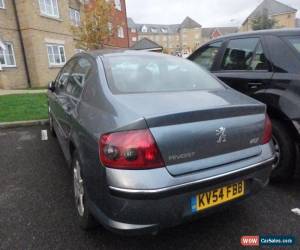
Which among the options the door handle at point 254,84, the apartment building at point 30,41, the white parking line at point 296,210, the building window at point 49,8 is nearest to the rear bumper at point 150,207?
the white parking line at point 296,210

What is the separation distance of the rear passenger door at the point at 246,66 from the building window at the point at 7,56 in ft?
44.7

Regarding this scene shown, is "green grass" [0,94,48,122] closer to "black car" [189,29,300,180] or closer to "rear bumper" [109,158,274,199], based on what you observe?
"black car" [189,29,300,180]

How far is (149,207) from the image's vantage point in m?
1.71

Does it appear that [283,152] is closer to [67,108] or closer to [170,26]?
[67,108]

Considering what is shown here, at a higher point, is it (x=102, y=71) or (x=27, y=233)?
(x=102, y=71)

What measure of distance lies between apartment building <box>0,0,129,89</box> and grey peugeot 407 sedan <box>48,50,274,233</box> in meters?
13.7

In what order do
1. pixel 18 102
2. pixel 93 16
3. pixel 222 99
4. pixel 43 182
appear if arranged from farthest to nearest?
pixel 93 16, pixel 18 102, pixel 43 182, pixel 222 99

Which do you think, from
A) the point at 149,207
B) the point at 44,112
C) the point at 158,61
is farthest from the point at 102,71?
the point at 44,112

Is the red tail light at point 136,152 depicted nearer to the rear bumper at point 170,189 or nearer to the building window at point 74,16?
the rear bumper at point 170,189

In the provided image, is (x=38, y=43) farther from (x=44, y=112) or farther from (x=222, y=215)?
(x=222, y=215)

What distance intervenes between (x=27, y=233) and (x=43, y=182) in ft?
3.42

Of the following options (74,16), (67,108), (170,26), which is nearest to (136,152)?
(67,108)

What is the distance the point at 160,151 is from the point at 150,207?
37 cm

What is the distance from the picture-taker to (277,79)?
2957 mm
